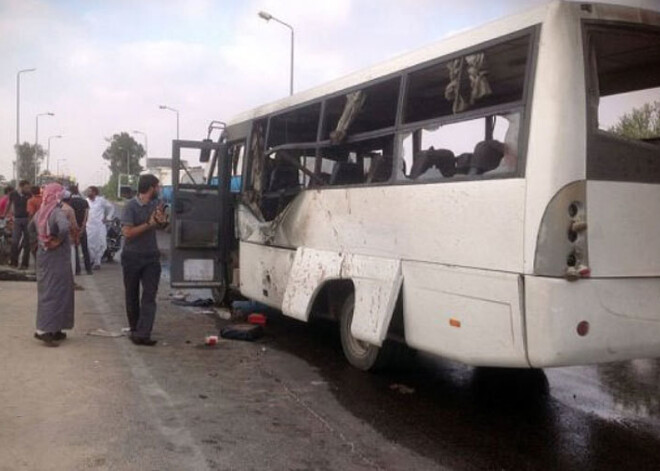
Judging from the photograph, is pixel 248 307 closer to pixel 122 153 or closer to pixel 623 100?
pixel 623 100

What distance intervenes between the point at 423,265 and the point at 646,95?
7.78 ft

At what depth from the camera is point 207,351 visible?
7.12 m

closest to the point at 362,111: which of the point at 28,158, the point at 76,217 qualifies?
the point at 76,217

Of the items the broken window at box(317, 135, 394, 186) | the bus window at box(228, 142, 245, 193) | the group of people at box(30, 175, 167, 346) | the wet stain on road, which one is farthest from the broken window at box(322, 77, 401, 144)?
the bus window at box(228, 142, 245, 193)

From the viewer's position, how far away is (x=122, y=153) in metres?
122

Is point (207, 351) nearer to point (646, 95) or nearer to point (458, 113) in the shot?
point (458, 113)

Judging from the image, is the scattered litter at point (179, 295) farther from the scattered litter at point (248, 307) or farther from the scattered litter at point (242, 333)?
the scattered litter at point (242, 333)

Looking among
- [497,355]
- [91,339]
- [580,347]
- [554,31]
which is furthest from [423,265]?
[91,339]

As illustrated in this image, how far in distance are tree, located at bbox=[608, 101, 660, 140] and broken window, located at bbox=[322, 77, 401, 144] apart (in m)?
1.87

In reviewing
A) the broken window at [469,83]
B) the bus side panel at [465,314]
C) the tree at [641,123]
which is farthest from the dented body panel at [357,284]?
the tree at [641,123]

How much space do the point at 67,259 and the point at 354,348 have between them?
3.34 m

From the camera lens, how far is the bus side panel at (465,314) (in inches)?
169

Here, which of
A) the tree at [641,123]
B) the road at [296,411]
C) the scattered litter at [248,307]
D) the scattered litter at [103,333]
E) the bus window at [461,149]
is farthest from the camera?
the scattered litter at [248,307]

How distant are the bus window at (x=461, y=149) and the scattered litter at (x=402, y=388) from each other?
189 cm
